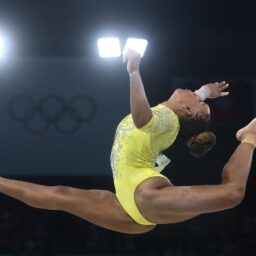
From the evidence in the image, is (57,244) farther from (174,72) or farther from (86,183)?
(174,72)

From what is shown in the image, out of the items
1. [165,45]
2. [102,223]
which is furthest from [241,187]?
[165,45]

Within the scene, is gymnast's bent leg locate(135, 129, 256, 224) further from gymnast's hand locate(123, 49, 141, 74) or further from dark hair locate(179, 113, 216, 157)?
gymnast's hand locate(123, 49, 141, 74)

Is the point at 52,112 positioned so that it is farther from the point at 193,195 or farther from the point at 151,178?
the point at 193,195

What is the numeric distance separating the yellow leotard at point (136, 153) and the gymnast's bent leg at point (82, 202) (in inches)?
2.5

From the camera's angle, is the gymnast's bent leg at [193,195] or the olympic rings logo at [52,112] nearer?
the gymnast's bent leg at [193,195]

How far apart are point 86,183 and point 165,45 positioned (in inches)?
68.0

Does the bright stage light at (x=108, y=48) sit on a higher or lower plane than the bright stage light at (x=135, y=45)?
higher

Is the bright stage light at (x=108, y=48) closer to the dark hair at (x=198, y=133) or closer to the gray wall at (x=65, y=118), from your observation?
the gray wall at (x=65, y=118)

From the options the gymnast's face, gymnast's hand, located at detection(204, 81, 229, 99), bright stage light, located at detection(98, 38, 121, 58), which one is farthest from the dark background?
the gymnast's face

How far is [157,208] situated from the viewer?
273 cm

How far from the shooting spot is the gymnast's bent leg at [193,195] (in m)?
2.63

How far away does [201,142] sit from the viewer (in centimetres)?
295

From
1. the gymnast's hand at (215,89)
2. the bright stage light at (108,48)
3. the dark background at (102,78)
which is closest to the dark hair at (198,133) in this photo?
the gymnast's hand at (215,89)

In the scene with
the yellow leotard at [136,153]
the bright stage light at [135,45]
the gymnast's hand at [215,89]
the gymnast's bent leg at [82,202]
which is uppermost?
the bright stage light at [135,45]
